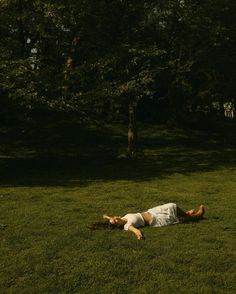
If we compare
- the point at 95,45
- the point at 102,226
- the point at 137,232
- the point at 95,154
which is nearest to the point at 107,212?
the point at 102,226

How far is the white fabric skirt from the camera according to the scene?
1486cm

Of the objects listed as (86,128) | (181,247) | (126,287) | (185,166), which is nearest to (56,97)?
(185,166)

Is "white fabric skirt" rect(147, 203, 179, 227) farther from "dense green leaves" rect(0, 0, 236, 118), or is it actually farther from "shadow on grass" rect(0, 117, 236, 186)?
"dense green leaves" rect(0, 0, 236, 118)

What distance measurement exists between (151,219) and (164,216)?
0.44 m

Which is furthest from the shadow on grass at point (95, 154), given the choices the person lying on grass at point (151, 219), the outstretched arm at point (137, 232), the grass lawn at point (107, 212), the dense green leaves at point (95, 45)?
the outstretched arm at point (137, 232)

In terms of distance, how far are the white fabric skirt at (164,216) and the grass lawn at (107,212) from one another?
335 millimetres

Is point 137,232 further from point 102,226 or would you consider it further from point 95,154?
point 95,154

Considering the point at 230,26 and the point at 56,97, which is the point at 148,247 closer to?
the point at 56,97

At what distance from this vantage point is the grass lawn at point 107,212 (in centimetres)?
1059

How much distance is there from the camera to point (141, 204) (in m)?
18.2

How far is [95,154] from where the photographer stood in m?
31.3

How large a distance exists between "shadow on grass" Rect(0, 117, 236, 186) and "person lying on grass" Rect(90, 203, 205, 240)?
26.2 ft

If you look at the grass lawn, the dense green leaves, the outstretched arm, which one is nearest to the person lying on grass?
the outstretched arm

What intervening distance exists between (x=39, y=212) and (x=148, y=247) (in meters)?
5.38
